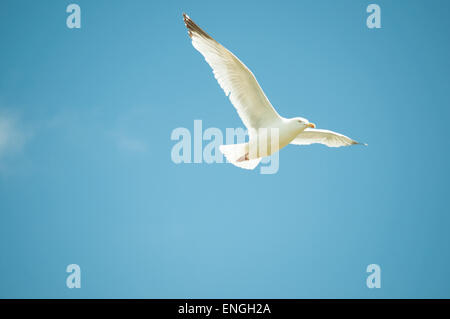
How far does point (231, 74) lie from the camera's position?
577cm

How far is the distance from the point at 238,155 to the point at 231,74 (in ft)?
3.72

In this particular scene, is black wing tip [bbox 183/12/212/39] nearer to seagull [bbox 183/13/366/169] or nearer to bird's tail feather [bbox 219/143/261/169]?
seagull [bbox 183/13/366/169]

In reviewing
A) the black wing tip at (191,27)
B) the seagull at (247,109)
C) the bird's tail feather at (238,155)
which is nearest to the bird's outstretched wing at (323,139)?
the seagull at (247,109)

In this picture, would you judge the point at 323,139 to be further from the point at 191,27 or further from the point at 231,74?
the point at 191,27

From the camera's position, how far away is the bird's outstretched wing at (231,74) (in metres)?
5.66

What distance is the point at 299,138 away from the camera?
7.09 m

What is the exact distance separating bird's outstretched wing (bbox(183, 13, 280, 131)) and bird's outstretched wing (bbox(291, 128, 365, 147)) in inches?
44.6

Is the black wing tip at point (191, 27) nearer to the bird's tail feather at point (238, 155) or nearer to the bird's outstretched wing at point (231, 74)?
the bird's outstretched wing at point (231, 74)
